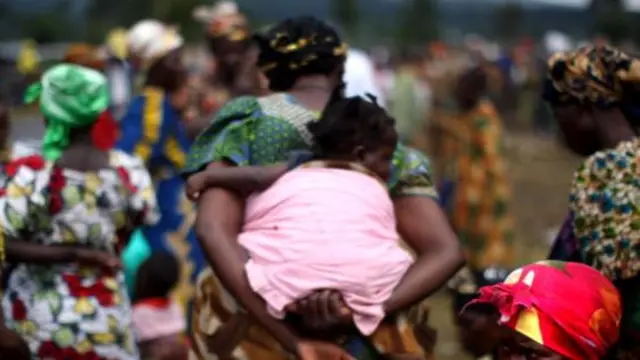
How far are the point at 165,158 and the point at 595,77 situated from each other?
168 inches

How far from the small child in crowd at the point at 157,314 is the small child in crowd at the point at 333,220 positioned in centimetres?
242

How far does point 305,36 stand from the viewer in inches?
185

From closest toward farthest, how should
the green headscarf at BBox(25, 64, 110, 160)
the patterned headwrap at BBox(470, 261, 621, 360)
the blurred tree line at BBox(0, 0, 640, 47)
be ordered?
1. the patterned headwrap at BBox(470, 261, 621, 360)
2. the green headscarf at BBox(25, 64, 110, 160)
3. the blurred tree line at BBox(0, 0, 640, 47)

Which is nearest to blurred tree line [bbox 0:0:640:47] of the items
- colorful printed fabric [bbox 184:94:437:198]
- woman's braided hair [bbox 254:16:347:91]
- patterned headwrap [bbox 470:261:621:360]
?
woman's braided hair [bbox 254:16:347:91]

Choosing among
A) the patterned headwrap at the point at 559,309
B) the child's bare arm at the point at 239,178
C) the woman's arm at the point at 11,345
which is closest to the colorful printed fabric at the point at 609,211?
the patterned headwrap at the point at 559,309

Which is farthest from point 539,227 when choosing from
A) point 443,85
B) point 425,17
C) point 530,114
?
point 425,17

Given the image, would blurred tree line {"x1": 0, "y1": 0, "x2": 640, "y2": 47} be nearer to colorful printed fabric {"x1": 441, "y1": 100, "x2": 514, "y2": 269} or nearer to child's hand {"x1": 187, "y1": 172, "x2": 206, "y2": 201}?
colorful printed fabric {"x1": 441, "y1": 100, "x2": 514, "y2": 269}

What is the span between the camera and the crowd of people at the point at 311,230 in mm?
4082

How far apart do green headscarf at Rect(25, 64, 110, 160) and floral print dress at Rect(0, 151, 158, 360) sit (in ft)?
0.43

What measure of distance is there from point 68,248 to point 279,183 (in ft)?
3.65

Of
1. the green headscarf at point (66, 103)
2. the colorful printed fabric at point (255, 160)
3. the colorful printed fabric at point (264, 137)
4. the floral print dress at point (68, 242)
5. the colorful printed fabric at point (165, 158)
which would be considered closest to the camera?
the colorful printed fabric at point (255, 160)

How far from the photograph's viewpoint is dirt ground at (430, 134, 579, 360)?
10.1 meters

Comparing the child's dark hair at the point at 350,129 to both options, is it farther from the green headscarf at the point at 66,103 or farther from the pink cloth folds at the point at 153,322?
the pink cloth folds at the point at 153,322

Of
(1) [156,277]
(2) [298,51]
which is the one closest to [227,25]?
(1) [156,277]
